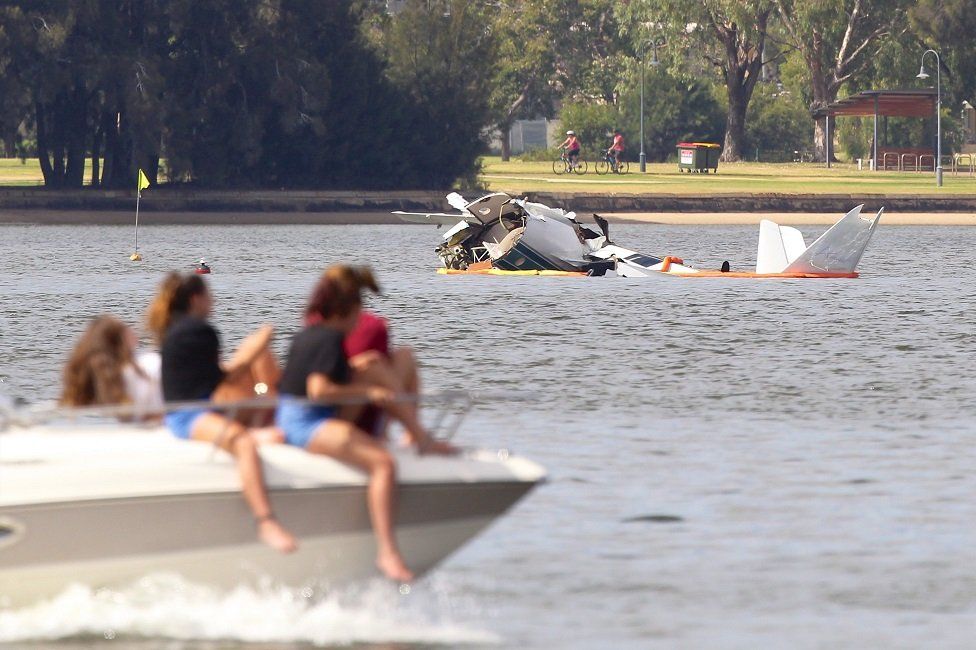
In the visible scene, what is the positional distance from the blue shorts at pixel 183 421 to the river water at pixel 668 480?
86cm

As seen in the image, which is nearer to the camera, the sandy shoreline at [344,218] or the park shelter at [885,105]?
the sandy shoreline at [344,218]

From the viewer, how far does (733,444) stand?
1953 centimetres

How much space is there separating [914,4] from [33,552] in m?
97.9

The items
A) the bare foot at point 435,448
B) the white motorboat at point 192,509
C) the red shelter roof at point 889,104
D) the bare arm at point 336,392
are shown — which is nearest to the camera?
the white motorboat at point 192,509

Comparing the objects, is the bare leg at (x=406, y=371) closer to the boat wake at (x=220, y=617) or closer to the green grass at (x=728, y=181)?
the boat wake at (x=220, y=617)

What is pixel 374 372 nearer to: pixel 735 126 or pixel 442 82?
pixel 442 82

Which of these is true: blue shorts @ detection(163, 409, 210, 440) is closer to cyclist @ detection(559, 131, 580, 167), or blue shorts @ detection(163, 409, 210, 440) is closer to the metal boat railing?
the metal boat railing

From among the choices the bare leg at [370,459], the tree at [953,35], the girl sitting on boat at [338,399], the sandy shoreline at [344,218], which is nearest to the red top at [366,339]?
the girl sitting on boat at [338,399]

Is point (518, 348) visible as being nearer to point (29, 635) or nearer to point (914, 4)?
point (29, 635)

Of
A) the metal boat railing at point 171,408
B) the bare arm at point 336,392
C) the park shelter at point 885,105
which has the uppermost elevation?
the park shelter at point 885,105

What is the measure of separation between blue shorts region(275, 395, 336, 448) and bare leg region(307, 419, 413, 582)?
0.17 ft

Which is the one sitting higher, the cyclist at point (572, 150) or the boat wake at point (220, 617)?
the cyclist at point (572, 150)

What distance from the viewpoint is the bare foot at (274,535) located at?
1091 centimetres

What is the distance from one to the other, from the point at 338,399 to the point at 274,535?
0.84m
